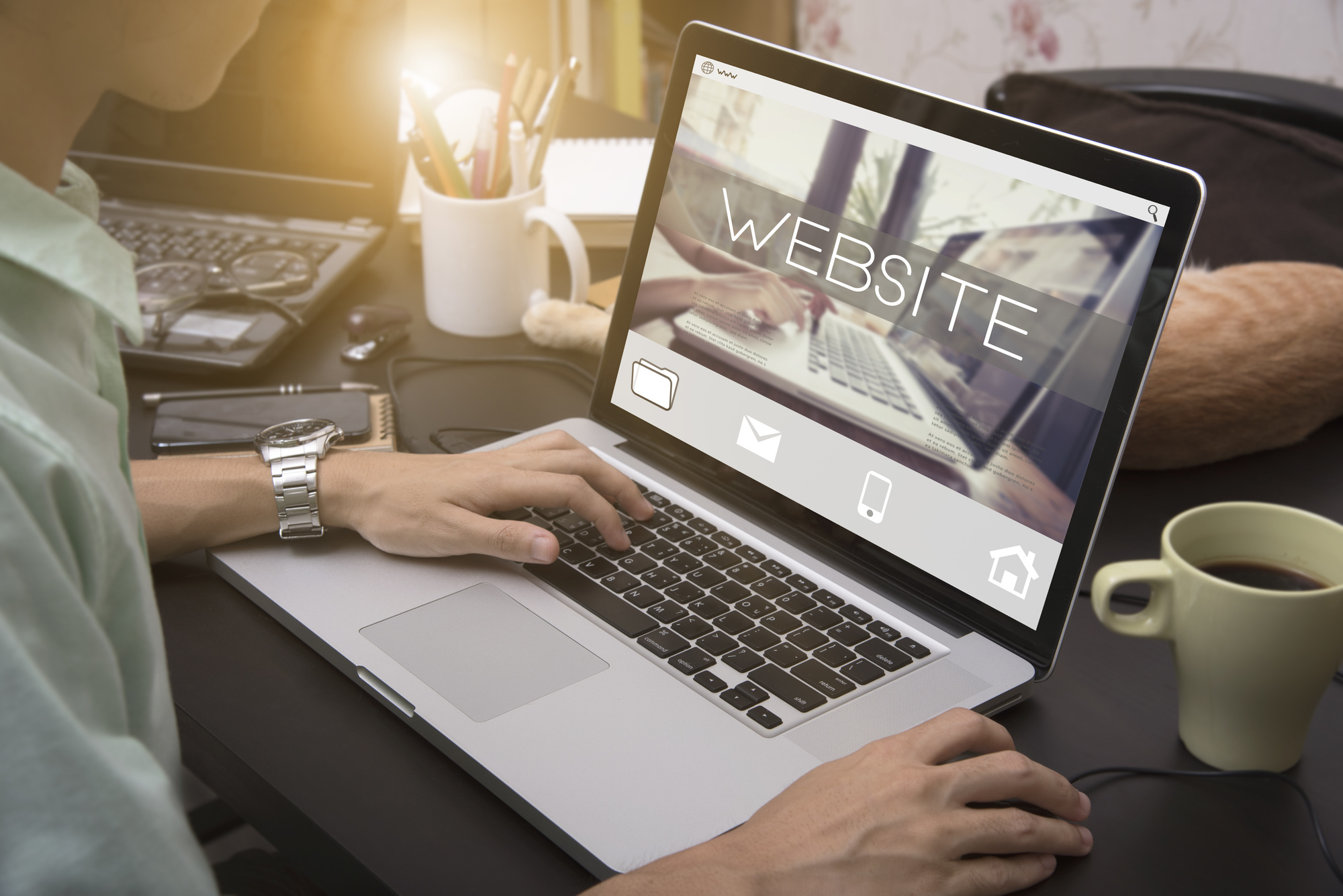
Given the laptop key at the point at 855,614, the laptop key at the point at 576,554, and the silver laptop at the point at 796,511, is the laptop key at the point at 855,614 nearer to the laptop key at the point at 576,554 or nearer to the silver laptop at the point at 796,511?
the silver laptop at the point at 796,511

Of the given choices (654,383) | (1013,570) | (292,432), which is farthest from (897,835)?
(292,432)

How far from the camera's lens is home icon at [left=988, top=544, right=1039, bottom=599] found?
25.5 inches

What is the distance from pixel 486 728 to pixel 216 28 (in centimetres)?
42

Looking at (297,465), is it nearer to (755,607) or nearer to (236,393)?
(236,393)

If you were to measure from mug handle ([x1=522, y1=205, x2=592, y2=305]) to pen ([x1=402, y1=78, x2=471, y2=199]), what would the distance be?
0.23ft

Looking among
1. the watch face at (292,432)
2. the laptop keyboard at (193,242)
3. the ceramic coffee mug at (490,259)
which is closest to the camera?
the watch face at (292,432)

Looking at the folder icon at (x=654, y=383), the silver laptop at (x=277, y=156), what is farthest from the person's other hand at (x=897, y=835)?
the silver laptop at (x=277, y=156)

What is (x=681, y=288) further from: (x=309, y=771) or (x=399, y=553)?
(x=309, y=771)

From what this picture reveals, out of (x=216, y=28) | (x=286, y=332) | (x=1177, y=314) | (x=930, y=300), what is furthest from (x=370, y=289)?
(x=1177, y=314)

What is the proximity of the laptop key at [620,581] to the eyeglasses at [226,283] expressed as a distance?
1.70 ft

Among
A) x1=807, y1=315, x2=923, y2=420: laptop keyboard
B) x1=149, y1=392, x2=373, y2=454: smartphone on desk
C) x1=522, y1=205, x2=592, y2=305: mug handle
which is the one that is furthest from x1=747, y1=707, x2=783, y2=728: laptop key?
x1=522, y1=205, x2=592, y2=305: mug handle

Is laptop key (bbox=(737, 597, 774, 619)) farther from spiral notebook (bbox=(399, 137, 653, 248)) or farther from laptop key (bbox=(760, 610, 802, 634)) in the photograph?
spiral notebook (bbox=(399, 137, 653, 248))

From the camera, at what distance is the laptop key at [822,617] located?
0.68m

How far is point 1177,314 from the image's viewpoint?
90cm
